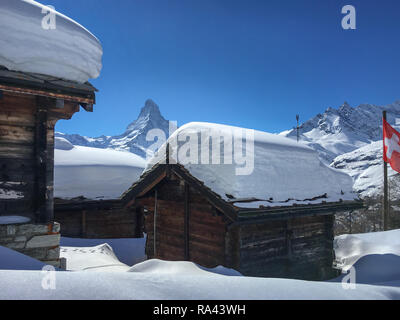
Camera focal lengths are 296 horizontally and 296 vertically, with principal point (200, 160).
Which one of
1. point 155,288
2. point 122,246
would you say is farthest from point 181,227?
point 155,288

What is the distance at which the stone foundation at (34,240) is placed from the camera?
4574 mm

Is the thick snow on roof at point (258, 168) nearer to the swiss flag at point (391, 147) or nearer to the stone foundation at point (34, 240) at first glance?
the swiss flag at point (391, 147)

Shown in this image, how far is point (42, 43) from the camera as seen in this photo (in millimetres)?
4398

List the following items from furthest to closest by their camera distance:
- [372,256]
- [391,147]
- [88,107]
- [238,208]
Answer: [391,147], [372,256], [238,208], [88,107]

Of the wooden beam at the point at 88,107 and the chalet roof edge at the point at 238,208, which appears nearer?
the wooden beam at the point at 88,107

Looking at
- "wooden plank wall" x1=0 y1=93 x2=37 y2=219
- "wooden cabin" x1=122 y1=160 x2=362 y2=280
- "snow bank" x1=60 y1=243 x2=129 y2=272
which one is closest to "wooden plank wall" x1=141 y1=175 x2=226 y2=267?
"wooden cabin" x1=122 y1=160 x2=362 y2=280

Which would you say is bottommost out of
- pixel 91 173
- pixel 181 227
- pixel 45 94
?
pixel 181 227

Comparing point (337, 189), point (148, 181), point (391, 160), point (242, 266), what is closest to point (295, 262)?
point (242, 266)

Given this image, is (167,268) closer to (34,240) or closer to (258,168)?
(34,240)

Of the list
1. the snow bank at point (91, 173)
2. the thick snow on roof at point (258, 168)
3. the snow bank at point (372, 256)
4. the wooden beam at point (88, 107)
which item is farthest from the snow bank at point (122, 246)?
the snow bank at point (372, 256)

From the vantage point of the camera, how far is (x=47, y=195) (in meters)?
5.05

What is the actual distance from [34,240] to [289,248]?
5809mm

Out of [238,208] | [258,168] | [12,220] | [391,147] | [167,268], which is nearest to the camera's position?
[167,268]

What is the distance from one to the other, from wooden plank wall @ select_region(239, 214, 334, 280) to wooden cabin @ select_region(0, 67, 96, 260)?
4048 millimetres
